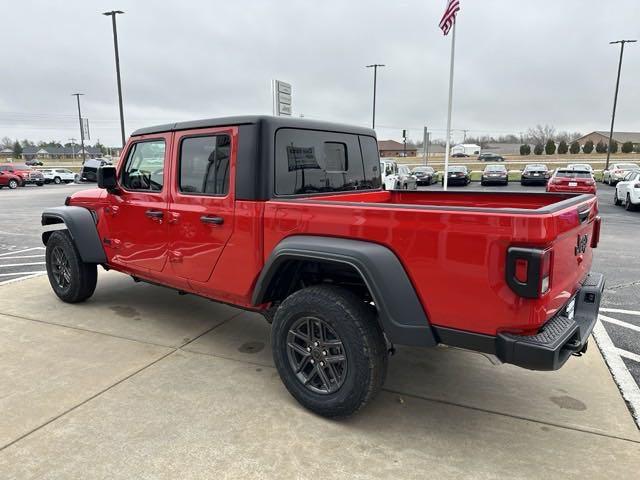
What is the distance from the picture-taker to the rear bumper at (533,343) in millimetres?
2203

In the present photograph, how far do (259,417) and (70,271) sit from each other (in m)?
3.18

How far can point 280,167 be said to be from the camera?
129 inches

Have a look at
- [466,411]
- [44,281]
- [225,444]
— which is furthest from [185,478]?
[44,281]

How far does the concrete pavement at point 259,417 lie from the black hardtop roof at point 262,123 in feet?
6.18

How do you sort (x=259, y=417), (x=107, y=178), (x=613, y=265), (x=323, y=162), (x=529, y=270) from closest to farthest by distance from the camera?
(x=529, y=270), (x=259, y=417), (x=323, y=162), (x=107, y=178), (x=613, y=265)

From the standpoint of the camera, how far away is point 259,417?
9.75ft

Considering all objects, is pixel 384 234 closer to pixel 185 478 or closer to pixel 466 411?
pixel 466 411

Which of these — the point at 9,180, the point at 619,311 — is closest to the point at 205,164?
the point at 619,311

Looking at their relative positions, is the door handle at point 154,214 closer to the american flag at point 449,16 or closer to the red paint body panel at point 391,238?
the red paint body panel at point 391,238

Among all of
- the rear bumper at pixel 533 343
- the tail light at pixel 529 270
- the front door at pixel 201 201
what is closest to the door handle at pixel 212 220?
the front door at pixel 201 201

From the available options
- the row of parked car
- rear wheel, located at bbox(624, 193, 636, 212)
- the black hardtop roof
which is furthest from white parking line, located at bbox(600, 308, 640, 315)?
the row of parked car

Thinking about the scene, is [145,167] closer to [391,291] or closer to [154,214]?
[154,214]

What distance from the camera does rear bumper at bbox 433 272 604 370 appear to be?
2.20m

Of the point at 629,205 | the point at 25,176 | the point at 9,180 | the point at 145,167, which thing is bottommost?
the point at 629,205
